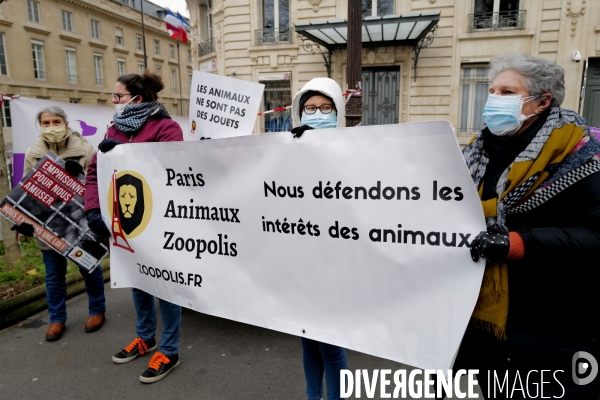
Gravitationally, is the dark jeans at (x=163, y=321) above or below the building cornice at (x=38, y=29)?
below

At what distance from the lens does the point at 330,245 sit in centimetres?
173

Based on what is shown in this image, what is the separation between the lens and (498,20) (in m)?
12.9

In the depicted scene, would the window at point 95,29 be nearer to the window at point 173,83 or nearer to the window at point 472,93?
the window at point 173,83

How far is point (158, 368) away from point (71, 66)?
35.9 meters

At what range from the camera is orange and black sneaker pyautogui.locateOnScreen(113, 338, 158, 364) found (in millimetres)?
3078

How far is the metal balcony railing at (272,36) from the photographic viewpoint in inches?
580

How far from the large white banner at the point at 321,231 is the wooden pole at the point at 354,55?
2.97 meters

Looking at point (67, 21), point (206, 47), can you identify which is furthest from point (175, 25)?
point (67, 21)

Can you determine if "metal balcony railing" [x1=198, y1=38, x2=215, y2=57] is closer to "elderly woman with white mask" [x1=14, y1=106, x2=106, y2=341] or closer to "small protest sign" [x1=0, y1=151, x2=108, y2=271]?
"elderly woman with white mask" [x1=14, y1=106, x2=106, y2=341]

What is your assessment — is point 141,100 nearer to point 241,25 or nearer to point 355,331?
point 355,331

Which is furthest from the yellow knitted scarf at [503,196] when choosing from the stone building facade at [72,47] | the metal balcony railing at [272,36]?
the stone building facade at [72,47]

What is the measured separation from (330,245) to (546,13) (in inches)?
562

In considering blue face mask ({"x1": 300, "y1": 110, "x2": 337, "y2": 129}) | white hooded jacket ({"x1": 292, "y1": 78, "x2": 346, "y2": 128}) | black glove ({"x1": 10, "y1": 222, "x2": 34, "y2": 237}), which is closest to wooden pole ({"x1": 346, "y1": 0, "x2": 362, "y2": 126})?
white hooded jacket ({"x1": 292, "y1": 78, "x2": 346, "y2": 128})

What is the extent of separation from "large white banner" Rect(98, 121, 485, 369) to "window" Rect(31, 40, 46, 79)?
111 feet
